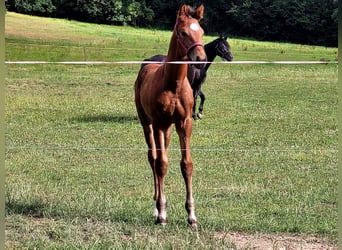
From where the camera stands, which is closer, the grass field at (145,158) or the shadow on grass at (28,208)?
Answer: the grass field at (145,158)

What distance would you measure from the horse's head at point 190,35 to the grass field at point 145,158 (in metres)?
0.92

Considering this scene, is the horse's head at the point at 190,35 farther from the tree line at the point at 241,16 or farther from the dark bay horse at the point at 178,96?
the tree line at the point at 241,16

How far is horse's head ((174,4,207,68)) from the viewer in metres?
3.61

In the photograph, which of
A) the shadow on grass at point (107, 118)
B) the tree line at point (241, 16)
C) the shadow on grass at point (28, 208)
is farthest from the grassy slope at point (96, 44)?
the shadow on grass at point (28, 208)

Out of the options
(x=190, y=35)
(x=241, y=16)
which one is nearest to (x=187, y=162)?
(x=190, y=35)

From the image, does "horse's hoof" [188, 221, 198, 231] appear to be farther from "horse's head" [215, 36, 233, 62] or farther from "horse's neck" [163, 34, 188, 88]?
"horse's head" [215, 36, 233, 62]

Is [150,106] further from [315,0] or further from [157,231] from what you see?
[315,0]

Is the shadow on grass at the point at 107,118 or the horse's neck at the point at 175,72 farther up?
the horse's neck at the point at 175,72

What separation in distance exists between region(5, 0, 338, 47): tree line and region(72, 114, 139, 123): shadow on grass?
1.54 meters

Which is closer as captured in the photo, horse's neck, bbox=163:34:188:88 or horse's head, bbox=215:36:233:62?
horse's neck, bbox=163:34:188:88

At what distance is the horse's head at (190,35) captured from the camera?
361cm

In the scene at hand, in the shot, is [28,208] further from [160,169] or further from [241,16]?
[241,16]

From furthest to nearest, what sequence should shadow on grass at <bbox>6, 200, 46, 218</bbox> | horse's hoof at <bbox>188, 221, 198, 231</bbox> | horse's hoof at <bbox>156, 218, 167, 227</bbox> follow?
shadow on grass at <bbox>6, 200, 46, 218</bbox> → horse's hoof at <bbox>156, 218, 167, 227</bbox> → horse's hoof at <bbox>188, 221, 198, 231</bbox>

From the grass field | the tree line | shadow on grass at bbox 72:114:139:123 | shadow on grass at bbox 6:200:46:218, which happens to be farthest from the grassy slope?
shadow on grass at bbox 6:200:46:218
